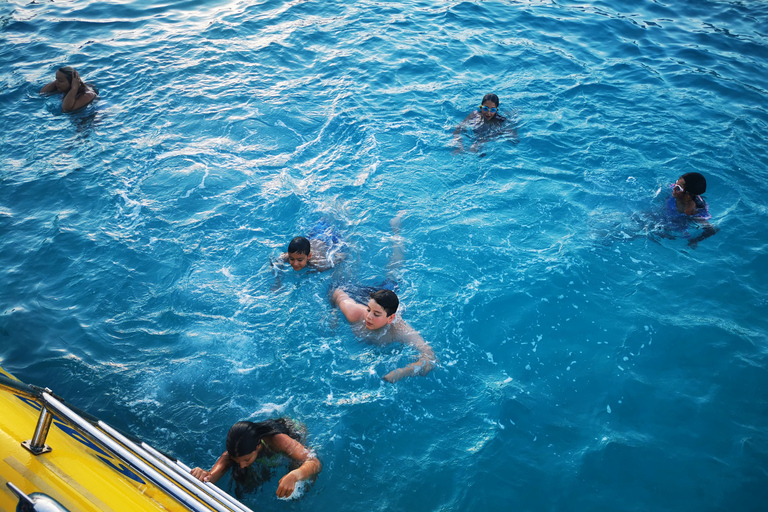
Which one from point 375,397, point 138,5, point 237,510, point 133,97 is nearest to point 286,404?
point 375,397

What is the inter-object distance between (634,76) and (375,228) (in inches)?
342

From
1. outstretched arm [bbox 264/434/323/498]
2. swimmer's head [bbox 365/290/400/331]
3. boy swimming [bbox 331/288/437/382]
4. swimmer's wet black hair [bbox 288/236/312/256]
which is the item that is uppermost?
swimmer's wet black hair [bbox 288/236/312/256]

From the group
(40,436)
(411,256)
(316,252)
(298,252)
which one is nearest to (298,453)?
(40,436)

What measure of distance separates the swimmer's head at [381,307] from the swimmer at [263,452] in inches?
62.8

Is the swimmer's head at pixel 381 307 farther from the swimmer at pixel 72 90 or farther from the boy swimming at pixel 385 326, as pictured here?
the swimmer at pixel 72 90

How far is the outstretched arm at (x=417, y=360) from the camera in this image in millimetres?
5898

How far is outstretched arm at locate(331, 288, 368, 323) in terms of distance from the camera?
641 centimetres

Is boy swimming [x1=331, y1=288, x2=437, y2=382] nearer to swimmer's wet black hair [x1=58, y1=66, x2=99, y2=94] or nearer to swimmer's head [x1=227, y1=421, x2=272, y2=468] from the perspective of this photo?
swimmer's head [x1=227, y1=421, x2=272, y2=468]

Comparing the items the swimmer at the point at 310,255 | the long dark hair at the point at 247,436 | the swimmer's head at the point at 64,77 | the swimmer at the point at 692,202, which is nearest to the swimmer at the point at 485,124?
the swimmer at the point at 692,202

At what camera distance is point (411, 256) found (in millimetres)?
7477

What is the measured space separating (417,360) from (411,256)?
196 centimetres

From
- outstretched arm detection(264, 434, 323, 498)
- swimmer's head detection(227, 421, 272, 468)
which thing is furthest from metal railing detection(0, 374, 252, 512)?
outstretched arm detection(264, 434, 323, 498)

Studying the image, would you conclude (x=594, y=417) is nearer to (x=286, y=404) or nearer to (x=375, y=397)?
(x=375, y=397)

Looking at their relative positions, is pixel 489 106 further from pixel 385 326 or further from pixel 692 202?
pixel 385 326
